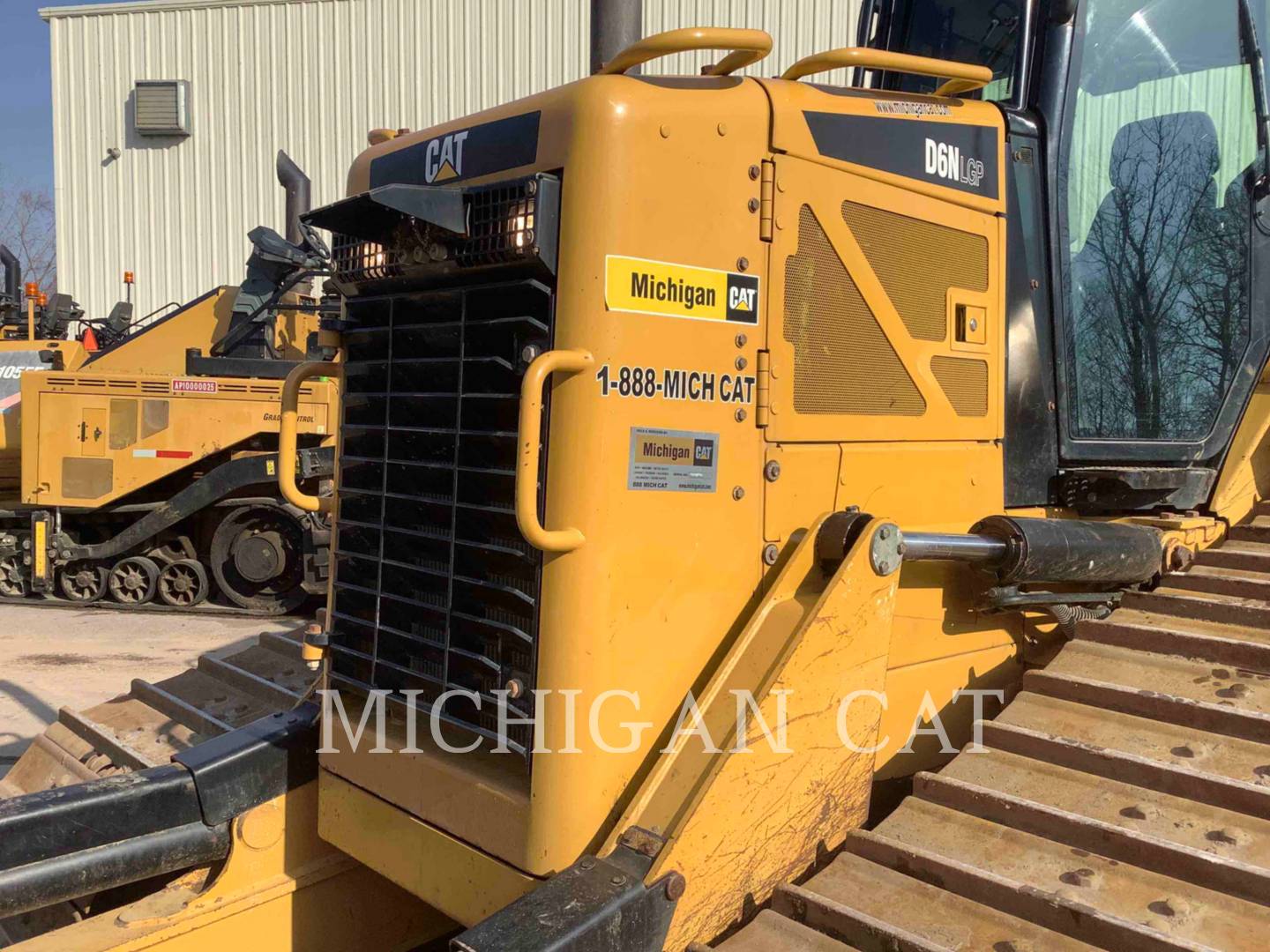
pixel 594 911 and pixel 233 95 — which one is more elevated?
pixel 233 95

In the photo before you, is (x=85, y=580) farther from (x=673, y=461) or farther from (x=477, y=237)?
(x=673, y=461)

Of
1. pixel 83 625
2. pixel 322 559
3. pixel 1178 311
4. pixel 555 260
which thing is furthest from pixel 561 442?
pixel 83 625

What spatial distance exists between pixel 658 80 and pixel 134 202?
18024mm

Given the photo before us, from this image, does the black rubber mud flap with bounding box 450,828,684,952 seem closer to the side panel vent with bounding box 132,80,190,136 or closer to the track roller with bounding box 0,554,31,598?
the track roller with bounding box 0,554,31,598

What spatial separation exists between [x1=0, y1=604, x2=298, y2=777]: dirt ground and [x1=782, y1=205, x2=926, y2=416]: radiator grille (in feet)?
14.5

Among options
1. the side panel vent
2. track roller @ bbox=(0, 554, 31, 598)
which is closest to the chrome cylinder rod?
track roller @ bbox=(0, 554, 31, 598)

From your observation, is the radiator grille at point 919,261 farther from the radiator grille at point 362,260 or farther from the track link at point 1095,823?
the radiator grille at point 362,260

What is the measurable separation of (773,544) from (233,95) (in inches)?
693

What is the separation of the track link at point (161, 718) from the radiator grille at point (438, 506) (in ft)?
3.45

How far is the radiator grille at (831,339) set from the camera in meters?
2.50

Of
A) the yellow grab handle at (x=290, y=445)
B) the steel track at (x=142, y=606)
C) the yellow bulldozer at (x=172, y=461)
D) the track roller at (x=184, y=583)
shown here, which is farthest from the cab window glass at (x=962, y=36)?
the track roller at (x=184, y=583)

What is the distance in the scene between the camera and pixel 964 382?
114 inches

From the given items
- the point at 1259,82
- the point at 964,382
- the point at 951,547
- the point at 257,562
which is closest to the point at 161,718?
the point at 951,547

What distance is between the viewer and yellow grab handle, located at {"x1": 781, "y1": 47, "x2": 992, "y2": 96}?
2354 millimetres
